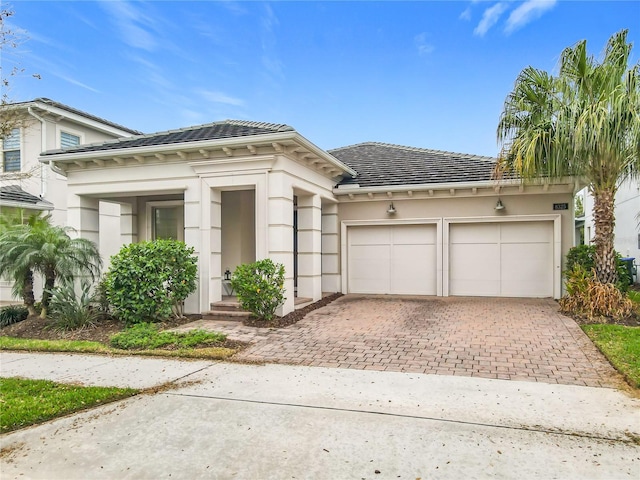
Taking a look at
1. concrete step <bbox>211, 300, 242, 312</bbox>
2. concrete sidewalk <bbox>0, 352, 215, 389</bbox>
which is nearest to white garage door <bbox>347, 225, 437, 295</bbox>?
concrete step <bbox>211, 300, 242, 312</bbox>

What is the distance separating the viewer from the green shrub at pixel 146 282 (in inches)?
330

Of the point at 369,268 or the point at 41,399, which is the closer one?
the point at 41,399

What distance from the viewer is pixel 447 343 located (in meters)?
6.89

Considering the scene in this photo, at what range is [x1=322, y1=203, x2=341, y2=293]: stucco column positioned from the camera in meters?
12.9

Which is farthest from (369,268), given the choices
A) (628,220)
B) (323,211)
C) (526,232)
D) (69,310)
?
(628,220)

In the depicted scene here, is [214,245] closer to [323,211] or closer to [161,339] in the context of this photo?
[161,339]

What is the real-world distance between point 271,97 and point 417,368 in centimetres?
1411

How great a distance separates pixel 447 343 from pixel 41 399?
5682 millimetres

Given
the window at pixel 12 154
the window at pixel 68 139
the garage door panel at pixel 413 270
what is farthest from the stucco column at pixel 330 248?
the window at pixel 12 154

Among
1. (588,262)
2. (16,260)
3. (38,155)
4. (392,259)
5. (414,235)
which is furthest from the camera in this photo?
(38,155)

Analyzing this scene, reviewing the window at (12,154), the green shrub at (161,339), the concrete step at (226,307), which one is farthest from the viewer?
the window at (12,154)

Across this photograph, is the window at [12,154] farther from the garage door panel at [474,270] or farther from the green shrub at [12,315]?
the garage door panel at [474,270]

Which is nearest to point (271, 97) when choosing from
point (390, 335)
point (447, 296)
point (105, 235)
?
point (105, 235)

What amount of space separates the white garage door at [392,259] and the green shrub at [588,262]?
352 centimetres
